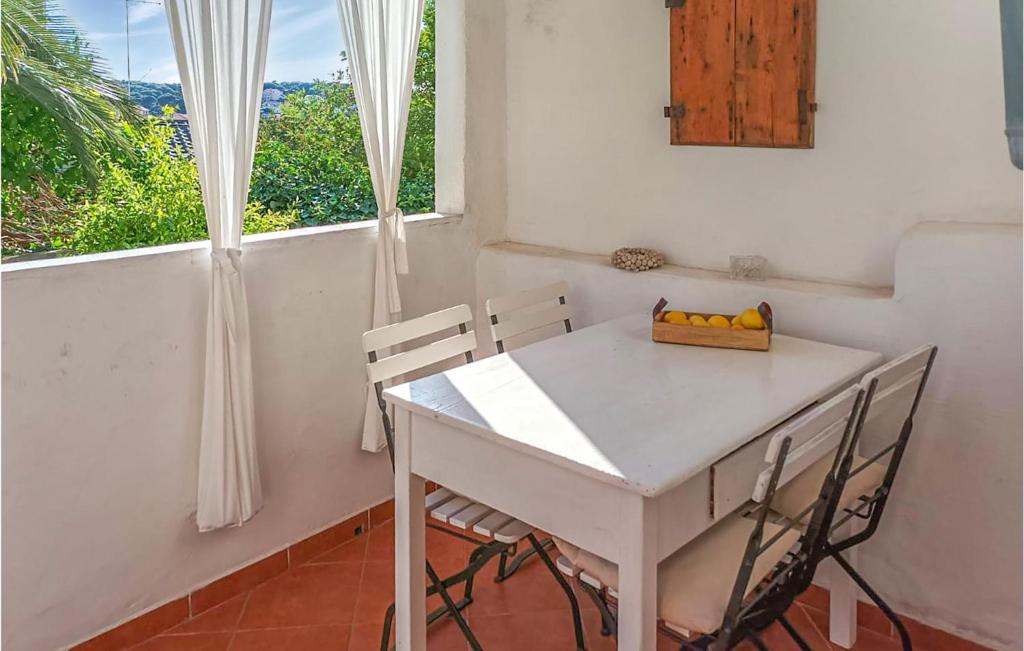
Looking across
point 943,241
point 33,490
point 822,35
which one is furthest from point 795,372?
point 33,490

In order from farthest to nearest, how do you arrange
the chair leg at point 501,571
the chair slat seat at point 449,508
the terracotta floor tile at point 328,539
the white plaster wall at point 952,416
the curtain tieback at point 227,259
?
1. the terracotta floor tile at point 328,539
2. the chair leg at point 501,571
3. the curtain tieback at point 227,259
4. the white plaster wall at point 952,416
5. the chair slat seat at point 449,508

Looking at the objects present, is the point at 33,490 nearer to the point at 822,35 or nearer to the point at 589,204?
the point at 589,204

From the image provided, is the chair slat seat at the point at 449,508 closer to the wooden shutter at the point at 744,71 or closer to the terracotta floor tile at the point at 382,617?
the terracotta floor tile at the point at 382,617

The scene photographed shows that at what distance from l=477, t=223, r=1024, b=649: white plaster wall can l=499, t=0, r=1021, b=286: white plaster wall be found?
0.17 m

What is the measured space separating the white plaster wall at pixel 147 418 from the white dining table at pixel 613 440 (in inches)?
33.9

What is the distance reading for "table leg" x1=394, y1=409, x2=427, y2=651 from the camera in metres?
2.20

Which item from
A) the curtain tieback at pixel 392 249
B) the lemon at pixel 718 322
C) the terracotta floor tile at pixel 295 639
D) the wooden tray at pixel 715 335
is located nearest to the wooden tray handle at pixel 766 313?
the wooden tray at pixel 715 335

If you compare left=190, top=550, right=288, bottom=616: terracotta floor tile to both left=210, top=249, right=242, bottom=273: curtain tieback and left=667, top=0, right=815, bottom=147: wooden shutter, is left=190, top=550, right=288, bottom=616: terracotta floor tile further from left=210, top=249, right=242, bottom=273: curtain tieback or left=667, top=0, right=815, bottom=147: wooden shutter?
left=667, top=0, right=815, bottom=147: wooden shutter

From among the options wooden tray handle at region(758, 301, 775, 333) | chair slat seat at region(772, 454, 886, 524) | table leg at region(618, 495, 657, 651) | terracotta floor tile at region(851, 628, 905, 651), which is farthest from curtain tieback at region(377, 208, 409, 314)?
terracotta floor tile at region(851, 628, 905, 651)

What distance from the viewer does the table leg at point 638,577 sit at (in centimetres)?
171

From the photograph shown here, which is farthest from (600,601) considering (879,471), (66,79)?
(66,79)

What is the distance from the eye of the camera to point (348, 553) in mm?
3232

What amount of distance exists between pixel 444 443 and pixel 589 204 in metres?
1.67

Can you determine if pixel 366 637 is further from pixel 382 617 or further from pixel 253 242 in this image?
pixel 253 242
